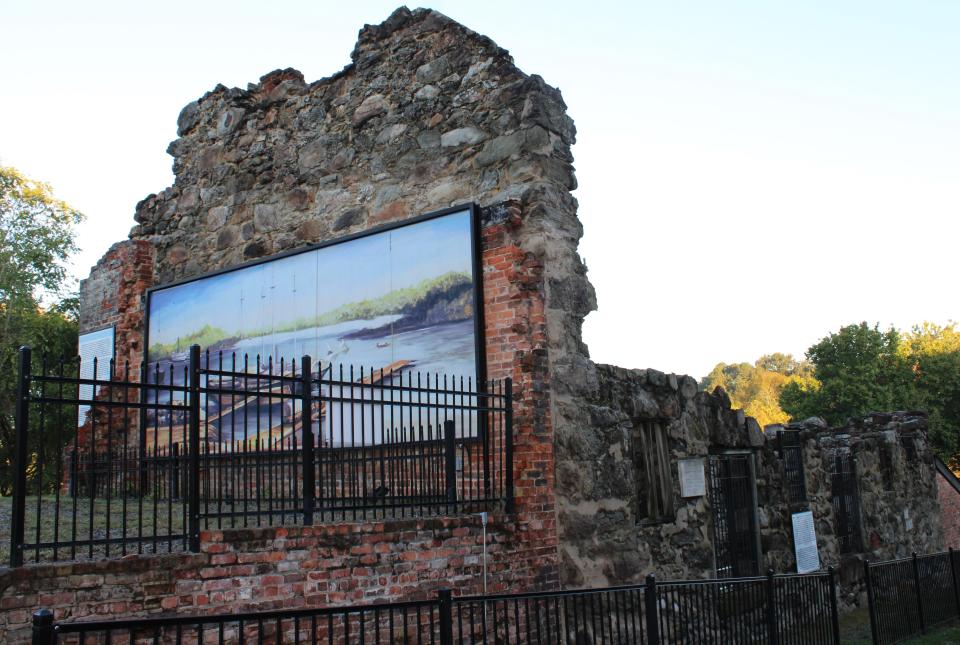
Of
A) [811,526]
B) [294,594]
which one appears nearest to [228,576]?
[294,594]

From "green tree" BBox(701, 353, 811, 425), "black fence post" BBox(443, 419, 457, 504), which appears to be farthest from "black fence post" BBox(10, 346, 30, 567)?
"green tree" BBox(701, 353, 811, 425)

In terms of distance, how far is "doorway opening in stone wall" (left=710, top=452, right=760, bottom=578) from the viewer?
10.2 meters

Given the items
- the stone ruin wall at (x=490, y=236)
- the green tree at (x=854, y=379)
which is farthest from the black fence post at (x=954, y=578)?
the green tree at (x=854, y=379)

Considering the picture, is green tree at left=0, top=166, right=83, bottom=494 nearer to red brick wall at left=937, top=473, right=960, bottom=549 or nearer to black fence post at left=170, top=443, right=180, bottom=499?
black fence post at left=170, top=443, right=180, bottom=499

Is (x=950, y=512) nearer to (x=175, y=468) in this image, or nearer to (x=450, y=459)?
(x=450, y=459)

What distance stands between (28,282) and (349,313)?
67.7 feet

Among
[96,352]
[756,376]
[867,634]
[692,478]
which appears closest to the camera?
[692,478]

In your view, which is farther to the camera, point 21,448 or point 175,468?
point 175,468

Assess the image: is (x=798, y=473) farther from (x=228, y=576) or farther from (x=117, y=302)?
(x=117, y=302)

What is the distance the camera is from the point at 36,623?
11.6ft

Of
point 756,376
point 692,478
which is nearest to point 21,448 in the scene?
point 692,478

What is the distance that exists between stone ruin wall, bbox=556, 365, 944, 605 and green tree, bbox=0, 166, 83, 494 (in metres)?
19.6

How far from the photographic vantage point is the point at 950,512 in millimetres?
19047

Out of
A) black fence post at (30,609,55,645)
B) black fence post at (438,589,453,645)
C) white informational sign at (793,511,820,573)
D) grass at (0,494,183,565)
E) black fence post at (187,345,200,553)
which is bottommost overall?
white informational sign at (793,511,820,573)
